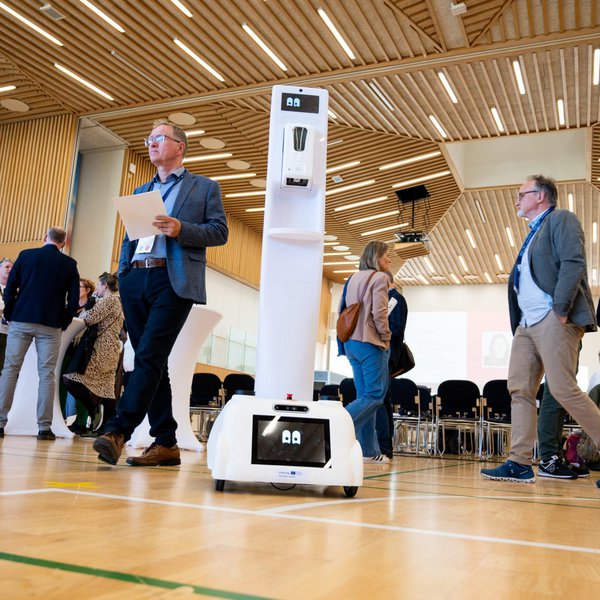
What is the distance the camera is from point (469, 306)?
1861 centimetres

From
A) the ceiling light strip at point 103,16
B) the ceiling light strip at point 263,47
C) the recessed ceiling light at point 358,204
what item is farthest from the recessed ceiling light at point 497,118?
the ceiling light strip at point 103,16

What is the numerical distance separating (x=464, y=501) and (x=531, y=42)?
6.14 m

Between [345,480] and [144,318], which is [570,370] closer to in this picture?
[345,480]

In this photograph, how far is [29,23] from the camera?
23.1 feet

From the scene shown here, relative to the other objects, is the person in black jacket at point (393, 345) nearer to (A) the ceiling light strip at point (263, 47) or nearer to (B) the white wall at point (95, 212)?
(A) the ceiling light strip at point (263, 47)

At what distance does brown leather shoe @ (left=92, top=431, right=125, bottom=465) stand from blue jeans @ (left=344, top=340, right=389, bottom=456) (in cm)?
169

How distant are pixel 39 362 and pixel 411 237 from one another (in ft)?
28.8

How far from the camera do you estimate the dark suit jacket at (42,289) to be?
448cm

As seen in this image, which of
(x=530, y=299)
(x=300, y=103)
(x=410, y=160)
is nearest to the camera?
(x=300, y=103)

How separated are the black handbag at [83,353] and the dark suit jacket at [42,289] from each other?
0.25 m

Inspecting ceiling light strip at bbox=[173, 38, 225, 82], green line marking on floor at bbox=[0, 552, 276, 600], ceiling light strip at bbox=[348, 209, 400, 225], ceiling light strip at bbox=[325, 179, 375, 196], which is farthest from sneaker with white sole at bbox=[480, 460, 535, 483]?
ceiling light strip at bbox=[348, 209, 400, 225]

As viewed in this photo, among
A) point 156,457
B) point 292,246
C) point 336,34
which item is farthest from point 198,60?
point 156,457

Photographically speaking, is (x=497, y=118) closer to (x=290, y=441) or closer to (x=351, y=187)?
(x=351, y=187)

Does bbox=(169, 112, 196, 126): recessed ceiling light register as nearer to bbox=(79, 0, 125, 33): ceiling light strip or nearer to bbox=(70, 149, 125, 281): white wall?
bbox=(70, 149, 125, 281): white wall
